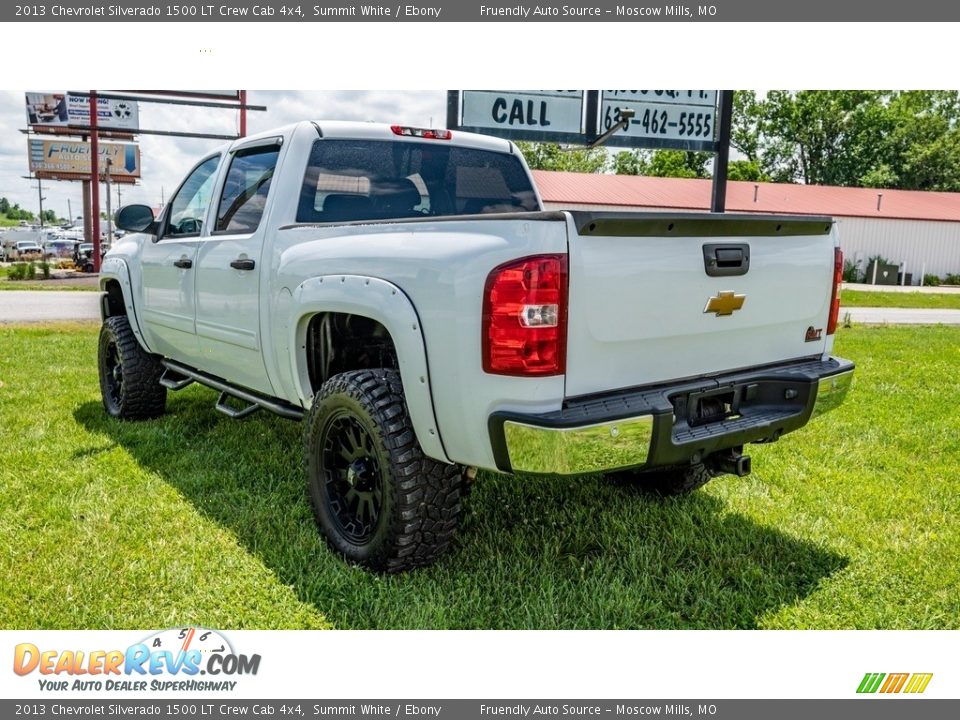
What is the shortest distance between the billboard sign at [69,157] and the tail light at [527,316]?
49.6 meters

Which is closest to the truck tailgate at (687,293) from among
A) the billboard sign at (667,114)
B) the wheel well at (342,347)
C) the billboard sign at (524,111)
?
the wheel well at (342,347)

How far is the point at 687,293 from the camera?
9.89 ft

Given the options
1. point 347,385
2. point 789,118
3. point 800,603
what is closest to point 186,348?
point 347,385

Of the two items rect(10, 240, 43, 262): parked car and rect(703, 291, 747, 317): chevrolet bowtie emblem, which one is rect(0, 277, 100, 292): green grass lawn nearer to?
rect(10, 240, 43, 262): parked car

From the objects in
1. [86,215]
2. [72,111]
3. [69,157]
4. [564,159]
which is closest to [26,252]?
[86,215]

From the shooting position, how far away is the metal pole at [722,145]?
1081 cm

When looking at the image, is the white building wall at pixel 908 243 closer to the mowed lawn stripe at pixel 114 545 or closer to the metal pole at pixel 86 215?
the metal pole at pixel 86 215

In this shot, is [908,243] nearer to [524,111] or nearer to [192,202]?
[524,111]

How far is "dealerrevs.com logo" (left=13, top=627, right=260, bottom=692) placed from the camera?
2709mm

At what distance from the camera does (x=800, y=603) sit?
3215 mm

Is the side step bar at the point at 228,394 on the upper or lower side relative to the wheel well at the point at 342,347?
lower

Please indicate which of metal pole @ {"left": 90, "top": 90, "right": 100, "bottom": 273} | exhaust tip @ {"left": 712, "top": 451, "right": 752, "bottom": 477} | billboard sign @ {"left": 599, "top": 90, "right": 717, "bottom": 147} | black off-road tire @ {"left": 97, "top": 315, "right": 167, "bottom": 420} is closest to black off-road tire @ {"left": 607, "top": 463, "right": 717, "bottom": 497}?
exhaust tip @ {"left": 712, "top": 451, "right": 752, "bottom": 477}

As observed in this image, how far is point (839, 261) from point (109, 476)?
4.14m

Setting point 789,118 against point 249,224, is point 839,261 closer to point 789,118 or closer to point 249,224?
point 249,224
